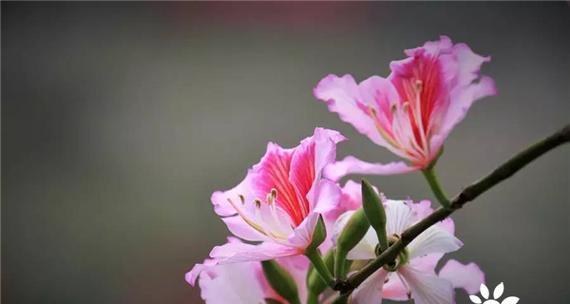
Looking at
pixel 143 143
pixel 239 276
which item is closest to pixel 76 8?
pixel 143 143

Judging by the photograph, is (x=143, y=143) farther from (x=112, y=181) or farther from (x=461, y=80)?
(x=461, y=80)

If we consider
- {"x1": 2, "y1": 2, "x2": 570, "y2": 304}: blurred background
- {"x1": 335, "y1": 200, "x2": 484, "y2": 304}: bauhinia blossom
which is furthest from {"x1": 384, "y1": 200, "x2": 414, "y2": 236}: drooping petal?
{"x1": 2, "y1": 2, "x2": 570, "y2": 304}: blurred background

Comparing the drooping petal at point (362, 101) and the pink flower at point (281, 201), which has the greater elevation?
the drooping petal at point (362, 101)

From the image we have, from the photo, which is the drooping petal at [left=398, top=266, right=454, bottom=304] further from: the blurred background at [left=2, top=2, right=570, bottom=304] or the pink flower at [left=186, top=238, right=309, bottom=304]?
the blurred background at [left=2, top=2, right=570, bottom=304]

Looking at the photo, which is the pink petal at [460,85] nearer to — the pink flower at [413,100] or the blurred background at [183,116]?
the pink flower at [413,100]

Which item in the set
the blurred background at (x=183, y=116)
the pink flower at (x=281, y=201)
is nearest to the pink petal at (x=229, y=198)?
the pink flower at (x=281, y=201)

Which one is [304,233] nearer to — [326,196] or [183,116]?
[326,196]
